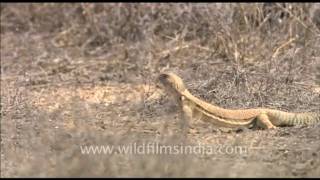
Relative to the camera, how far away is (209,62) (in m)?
10.3

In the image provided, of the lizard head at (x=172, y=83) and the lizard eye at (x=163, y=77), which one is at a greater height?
the lizard eye at (x=163, y=77)

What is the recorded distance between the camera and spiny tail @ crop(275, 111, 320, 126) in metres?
7.31

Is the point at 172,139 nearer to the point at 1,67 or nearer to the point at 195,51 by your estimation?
the point at 195,51

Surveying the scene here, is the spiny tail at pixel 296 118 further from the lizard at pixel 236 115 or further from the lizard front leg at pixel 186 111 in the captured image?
the lizard front leg at pixel 186 111

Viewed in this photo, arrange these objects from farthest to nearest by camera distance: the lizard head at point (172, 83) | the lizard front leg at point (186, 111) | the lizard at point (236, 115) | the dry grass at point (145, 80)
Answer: the lizard head at point (172, 83) < the lizard at point (236, 115) < the lizard front leg at point (186, 111) < the dry grass at point (145, 80)

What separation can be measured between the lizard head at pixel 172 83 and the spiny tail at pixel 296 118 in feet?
3.20

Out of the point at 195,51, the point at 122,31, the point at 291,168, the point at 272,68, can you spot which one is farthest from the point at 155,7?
the point at 291,168

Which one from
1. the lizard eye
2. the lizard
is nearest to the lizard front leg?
the lizard

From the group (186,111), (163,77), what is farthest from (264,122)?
(163,77)

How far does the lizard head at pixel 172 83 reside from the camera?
7414 millimetres

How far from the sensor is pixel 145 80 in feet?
31.9

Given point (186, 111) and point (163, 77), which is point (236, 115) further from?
point (163, 77)

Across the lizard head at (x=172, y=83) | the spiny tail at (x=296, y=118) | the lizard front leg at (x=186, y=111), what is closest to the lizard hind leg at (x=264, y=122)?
the spiny tail at (x=296, y=118)

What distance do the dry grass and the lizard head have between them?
26 cm
